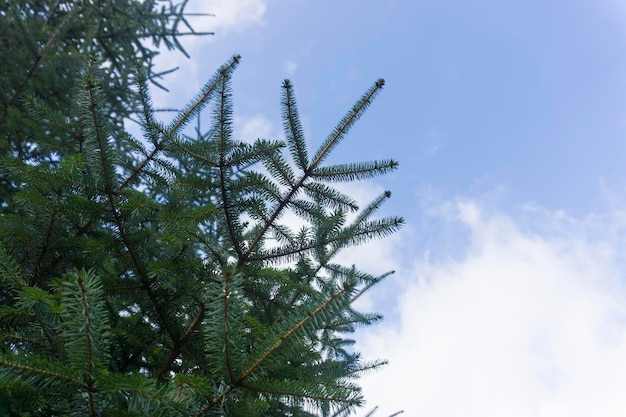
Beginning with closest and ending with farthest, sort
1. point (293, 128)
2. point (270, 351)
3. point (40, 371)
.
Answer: point (40, 371), point (270, 351), point (293, 128)

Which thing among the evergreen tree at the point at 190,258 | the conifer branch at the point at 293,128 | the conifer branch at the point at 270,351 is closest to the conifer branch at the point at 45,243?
the evergreen tree at the point at 190,258

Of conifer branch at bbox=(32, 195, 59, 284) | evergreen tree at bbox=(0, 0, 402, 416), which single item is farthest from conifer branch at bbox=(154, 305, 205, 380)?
conifer branch at bbox=(32, 195, 59, 284)

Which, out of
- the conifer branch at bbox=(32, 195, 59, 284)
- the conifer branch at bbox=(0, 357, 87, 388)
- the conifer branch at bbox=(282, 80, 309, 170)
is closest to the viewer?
the conifer branch at bbox=(0, 357, 87, 388)

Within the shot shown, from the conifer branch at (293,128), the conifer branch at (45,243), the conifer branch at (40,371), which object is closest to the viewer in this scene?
the conifer branch at (40,371)

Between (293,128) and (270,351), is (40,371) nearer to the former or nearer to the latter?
(270,351)

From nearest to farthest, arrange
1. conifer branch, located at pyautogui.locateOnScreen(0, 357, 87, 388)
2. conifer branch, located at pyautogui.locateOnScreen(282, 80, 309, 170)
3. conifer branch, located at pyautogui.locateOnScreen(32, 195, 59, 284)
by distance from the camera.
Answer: conifer branch, located at pyautogui.locateOnScreen(0, 357, 87, 388) < conifer branch, located at pyautogui.locateOnScreen(282, 80, 309, 170) < conifer branch, located at pyautogui.locateOnScreen(32, 195, 59, 284)

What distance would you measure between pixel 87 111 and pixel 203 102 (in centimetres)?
71

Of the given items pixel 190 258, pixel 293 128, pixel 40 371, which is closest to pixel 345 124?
pixel 293 128

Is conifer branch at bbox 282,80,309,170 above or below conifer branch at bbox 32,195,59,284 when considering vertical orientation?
above

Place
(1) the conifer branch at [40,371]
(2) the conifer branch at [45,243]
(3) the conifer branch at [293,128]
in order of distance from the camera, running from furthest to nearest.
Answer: (2) the conifer branch at [45,243], (3) the conifer branch at [293,128], (1) the conifer branch at [40,371]

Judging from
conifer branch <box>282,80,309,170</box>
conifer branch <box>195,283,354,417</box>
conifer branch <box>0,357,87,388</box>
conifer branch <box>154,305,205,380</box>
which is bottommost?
conifer branch <box>0,357,87,388</box>

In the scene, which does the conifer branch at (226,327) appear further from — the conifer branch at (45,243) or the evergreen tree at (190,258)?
the conifer branch at (45,243)

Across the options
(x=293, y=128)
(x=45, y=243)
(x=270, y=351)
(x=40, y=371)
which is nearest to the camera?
(x=40, y=371)

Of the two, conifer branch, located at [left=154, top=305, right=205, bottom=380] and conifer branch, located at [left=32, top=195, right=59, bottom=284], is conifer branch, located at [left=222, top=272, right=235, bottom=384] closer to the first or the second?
conifer branch, located at [left=154, top=305, right=205, bottom=380]
